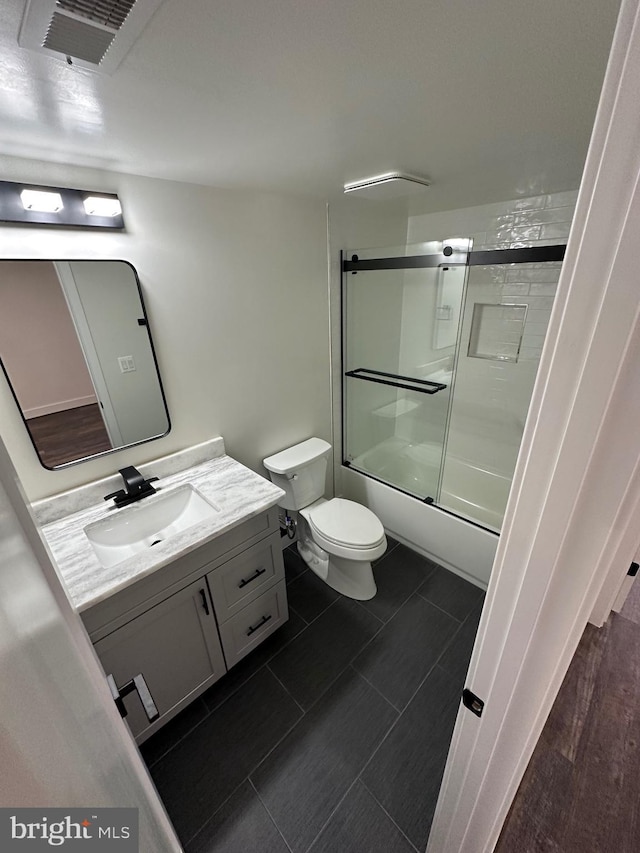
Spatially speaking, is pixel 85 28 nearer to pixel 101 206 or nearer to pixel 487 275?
pixel 101 206

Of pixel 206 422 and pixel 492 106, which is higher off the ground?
pixel 492 106

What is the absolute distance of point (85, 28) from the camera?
0.55 m

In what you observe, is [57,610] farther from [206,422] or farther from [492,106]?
[492,106]

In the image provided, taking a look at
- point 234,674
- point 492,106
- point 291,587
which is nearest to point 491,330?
point 492,106

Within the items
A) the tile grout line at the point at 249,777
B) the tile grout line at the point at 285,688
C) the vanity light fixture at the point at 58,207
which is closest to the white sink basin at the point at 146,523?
the tile grout line at the point at 285,688

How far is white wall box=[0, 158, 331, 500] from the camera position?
1275mm

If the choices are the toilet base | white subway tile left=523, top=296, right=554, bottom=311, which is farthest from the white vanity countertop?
white subway tile left=523, top=296, right=554, bottom=311

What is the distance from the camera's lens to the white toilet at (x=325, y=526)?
1.84 m

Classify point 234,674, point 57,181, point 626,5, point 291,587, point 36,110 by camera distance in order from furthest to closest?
point 291,587, point 234,674, point 57,181, point 36,110, point 626,5

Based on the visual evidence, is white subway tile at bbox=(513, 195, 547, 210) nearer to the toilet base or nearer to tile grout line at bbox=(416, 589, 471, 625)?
the toilet base

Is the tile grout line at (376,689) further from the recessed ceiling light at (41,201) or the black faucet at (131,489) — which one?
the recessed ceiling light at (41,201)

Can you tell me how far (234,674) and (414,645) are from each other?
2.92 ft

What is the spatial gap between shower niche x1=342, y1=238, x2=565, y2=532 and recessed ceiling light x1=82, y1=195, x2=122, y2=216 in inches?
50.0

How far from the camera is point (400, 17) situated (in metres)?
0.57
